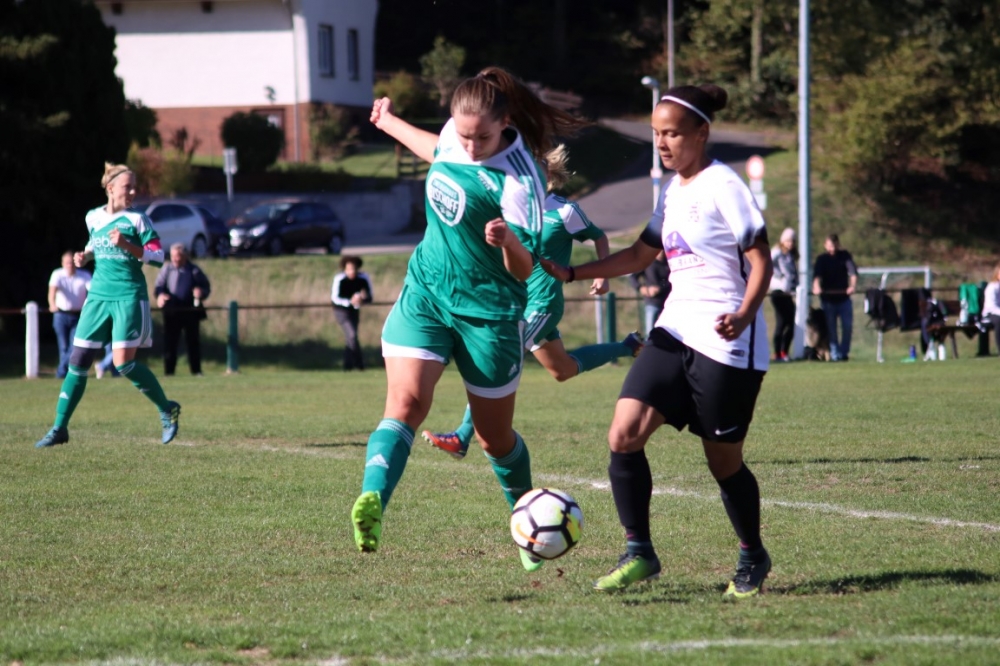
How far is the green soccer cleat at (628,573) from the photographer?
5.21m

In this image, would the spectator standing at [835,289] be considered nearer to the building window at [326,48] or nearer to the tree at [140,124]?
the tree at [140,124]

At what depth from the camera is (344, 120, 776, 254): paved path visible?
38.9 meters

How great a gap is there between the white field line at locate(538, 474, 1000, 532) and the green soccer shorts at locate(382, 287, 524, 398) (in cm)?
259

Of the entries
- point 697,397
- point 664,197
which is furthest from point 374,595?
point 664,197

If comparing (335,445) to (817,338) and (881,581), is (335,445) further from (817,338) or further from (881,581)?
(817,338)

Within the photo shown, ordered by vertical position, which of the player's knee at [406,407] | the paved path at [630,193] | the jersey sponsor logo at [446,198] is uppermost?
the paved path at [630,193]

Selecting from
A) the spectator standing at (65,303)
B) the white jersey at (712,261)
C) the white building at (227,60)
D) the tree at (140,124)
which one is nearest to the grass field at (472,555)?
the white jersey at (712,261)

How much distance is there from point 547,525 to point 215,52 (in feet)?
160

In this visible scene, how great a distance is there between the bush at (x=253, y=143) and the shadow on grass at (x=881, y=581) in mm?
40783

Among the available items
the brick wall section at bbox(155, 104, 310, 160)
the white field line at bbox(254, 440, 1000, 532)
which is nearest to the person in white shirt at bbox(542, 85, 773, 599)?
the white field line at bbox(254, 440, 1000, 532)

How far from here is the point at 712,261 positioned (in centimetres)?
511

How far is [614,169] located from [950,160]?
524 inches

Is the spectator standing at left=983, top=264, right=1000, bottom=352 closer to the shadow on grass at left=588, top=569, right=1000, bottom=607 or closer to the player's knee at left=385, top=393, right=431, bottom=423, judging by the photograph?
the shadow on grass at left=588, top=569, right=1000, bottom=607

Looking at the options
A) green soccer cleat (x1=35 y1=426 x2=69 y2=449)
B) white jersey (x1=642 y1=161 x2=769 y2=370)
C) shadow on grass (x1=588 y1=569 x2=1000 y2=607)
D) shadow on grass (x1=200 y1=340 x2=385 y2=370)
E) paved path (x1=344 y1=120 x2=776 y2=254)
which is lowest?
shadow on grass (x1=200 y1=340 x2=385 y2=370)
